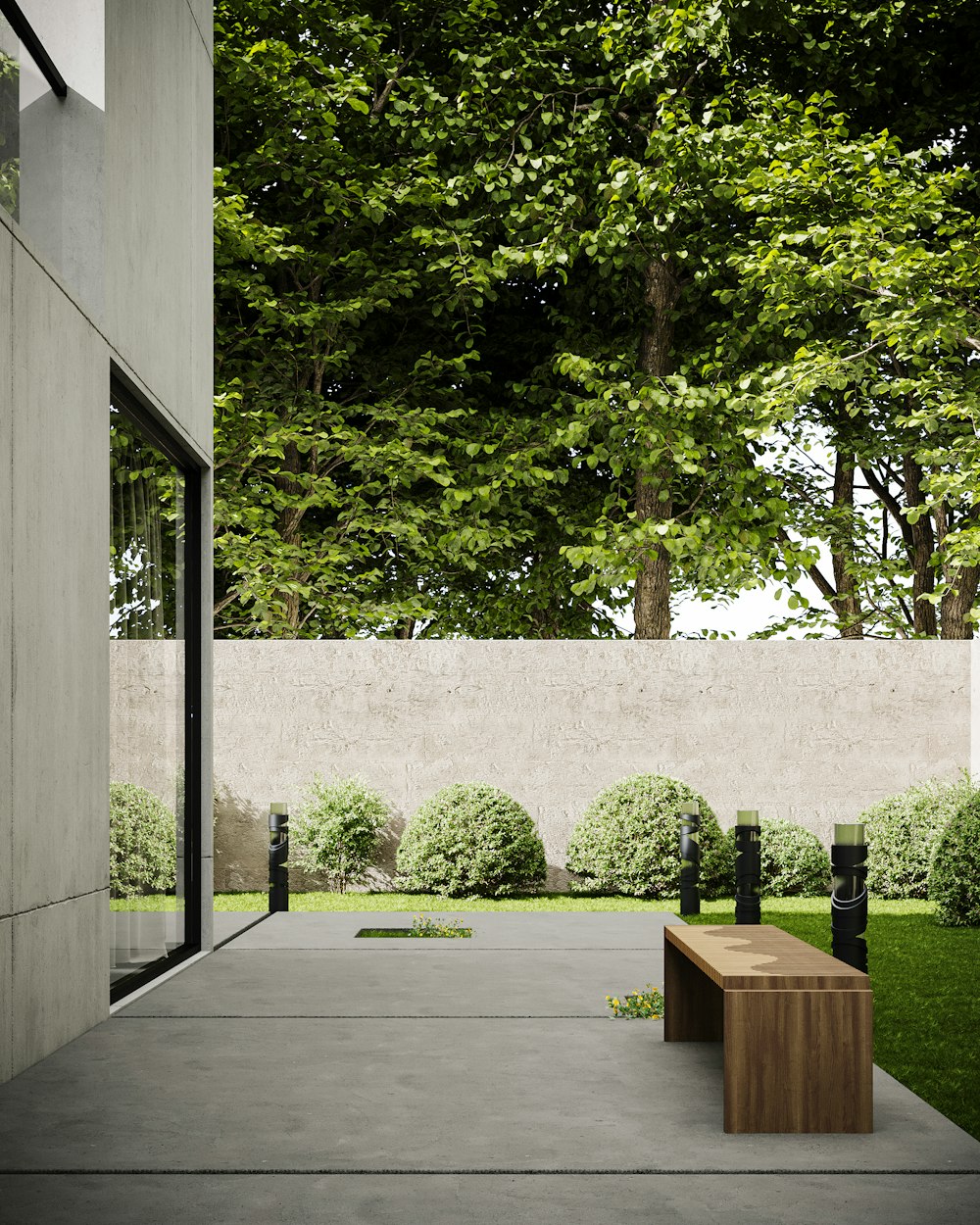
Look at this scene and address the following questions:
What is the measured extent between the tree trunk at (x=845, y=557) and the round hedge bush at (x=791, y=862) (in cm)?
677

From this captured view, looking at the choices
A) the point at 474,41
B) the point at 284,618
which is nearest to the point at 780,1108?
the point at 284,618

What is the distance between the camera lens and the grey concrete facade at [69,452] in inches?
215

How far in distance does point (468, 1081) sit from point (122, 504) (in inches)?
155

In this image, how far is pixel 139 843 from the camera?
306 inches

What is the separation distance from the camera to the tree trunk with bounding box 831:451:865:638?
18984 mm

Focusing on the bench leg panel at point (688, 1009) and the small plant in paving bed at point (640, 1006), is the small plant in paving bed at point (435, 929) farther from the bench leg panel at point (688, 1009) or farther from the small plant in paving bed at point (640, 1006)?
the bench leg panel at point (688, 1009)


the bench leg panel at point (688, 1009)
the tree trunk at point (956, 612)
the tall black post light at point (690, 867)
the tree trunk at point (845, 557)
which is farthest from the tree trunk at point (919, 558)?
the bench leg panel at point (688, 1009)

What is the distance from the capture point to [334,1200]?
3871 millimetres

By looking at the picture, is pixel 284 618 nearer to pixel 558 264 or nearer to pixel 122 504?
pixel 558 264

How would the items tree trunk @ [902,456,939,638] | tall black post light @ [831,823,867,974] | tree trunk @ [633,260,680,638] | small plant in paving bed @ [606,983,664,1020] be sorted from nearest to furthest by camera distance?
tall black post light @ [831,823,867,974] < small plant in paving bed @ [606,983,664,1020] < tree trunk @ [633,260,680,638] < tree trunk @ [902,456,939,638]

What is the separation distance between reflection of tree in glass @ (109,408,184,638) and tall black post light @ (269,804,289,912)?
3.10 metres

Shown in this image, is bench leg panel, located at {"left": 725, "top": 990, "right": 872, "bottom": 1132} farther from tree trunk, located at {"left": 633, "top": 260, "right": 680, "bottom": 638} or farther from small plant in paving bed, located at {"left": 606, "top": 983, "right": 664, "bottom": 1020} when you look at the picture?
tree trunk, located at {"left": 633, "top": 260, "right": 680, "bottom": 638}

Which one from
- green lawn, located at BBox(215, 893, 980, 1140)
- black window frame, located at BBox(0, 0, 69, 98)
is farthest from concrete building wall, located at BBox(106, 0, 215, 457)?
green lawn, located at BBox(215, 893, 980, 1140)

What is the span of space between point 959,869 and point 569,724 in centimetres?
443
